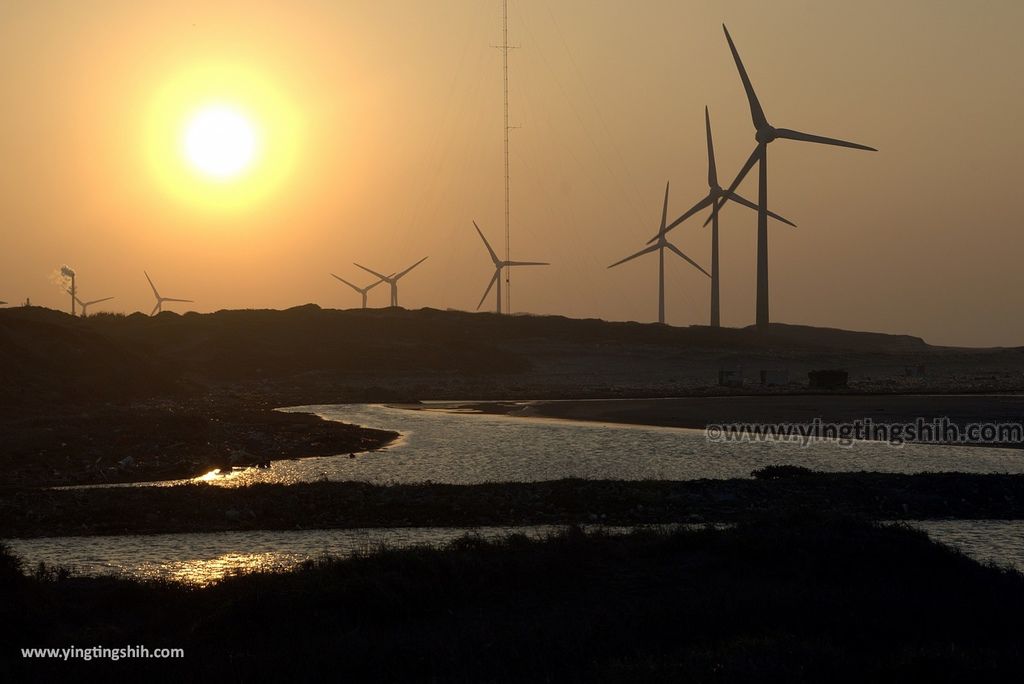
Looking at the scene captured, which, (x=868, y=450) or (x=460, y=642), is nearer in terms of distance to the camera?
(x=460, y=642)

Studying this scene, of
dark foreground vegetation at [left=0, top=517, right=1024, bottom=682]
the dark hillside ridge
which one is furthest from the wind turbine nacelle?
dark foreground vegetation at [left=0, top=517, right=1024, bottom=682]

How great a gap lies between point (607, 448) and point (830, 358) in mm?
101597

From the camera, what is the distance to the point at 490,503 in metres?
30.6

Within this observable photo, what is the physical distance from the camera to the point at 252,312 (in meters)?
176

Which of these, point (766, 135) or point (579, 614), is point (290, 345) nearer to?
point (766, 135)

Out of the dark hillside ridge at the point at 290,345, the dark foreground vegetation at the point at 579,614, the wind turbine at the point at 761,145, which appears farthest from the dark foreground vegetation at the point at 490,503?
the wind turbine at the point at 761,145

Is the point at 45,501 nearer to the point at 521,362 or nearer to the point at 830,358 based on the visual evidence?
the point at 521,362

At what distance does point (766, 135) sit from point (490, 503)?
311 ft

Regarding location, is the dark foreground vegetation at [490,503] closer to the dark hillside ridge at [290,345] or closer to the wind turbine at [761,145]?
the dark hillside ridge at [290,345]

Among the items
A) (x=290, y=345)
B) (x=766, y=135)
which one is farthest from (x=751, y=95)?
(x=290, y=345)

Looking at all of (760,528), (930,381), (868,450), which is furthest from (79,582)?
(930,381)

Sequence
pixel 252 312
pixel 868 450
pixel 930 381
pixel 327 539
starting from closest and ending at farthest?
pixel 327 539, pixel 868 450, pixel 930 381, pixel 252 312

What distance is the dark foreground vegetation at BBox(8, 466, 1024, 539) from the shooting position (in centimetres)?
2895

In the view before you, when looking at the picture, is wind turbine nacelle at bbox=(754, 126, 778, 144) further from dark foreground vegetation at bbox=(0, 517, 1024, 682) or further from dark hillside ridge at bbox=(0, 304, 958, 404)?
dark foreground vegetation at bbox=(0, 517, 1024, 682)
